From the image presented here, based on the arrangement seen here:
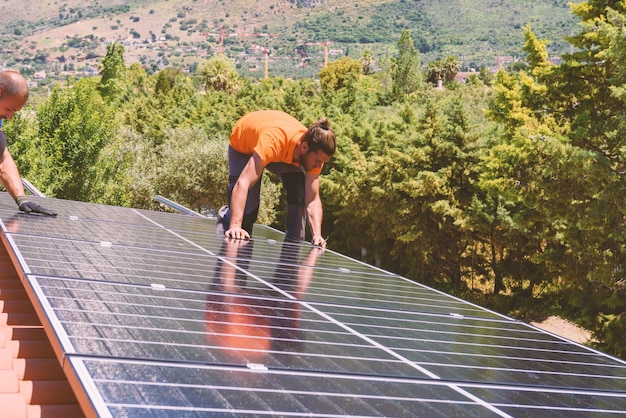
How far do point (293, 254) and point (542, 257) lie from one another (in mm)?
20241

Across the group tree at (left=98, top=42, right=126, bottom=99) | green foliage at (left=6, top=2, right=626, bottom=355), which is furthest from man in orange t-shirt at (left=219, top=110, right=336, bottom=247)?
tree at (left=98, top=42, right=126, bottom=99)

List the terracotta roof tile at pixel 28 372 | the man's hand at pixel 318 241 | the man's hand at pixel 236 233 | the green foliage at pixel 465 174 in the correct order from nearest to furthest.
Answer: the terracotta roof tile at pixel 28 372 < the man's hand at pixel 236 233 < the man's hand at pixel 318 241 < the green foliage at pixel 465 174

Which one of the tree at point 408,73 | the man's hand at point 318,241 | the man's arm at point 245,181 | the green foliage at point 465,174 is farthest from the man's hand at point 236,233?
the tree at point 408,73

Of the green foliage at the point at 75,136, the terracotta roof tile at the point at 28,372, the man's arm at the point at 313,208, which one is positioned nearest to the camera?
the terracotta roof tile at the point at 28,372

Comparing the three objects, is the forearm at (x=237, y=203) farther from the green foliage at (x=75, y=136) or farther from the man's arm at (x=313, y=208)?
the green foliage at (x=75, y=136)

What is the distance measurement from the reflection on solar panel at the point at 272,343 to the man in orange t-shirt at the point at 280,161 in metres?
1.16

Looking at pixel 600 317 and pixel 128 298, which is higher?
pixel 128 298

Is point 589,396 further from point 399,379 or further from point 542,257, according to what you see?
point 542,257

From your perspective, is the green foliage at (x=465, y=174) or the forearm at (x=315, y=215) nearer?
the forearm at (x=315, y=215)

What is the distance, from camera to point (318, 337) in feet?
14.3

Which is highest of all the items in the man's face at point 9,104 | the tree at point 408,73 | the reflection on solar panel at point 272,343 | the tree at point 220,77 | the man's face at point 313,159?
the tree at point 408,73

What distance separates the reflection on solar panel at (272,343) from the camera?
2928 mm

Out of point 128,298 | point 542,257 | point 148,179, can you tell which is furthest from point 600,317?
point 148,179

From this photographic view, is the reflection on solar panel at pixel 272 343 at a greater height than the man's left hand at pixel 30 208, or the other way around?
the man's left hand at pixel 30 208
